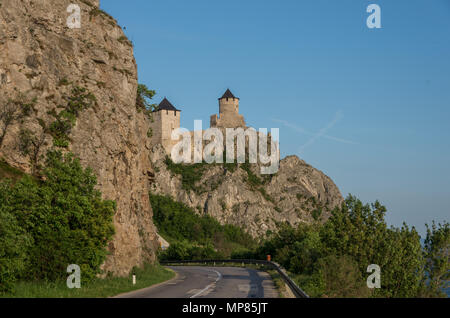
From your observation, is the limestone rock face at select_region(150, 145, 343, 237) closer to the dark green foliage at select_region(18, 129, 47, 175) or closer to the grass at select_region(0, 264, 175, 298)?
the dark green foliage at select_region(18, 129, 47, 175)

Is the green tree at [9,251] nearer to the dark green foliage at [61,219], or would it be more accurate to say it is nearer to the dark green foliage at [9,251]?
the dark green foliage at [9,251]

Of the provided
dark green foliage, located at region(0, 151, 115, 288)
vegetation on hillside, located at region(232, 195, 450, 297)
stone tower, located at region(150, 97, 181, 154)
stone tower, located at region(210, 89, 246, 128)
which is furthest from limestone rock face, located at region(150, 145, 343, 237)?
dark green foliage, located at region(0, 151, 115, 288)

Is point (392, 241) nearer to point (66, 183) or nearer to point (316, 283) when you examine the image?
point (316, 283)

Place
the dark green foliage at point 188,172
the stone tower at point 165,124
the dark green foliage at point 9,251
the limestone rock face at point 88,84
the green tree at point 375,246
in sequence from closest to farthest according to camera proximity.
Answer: the dark green foliage at point 9,251 → the limestone rock face at point 88,84 → the green tree at point 375,246 → the stone tower at point 165,124 → the dark green foliage at point 188,172

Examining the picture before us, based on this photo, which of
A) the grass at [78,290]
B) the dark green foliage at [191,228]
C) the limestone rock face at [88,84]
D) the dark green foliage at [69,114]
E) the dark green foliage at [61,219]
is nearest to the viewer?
the grass at [78,290]

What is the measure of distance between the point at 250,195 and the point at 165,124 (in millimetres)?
32985

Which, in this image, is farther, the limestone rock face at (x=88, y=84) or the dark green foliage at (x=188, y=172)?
the dark green foliage at (x=188, y=172)

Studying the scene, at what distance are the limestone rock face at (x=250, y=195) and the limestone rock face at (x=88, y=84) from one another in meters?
98.3

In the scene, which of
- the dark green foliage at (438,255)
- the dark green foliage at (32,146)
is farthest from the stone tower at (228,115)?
the dark green foliage at (32,146)

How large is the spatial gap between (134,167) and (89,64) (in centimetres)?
890

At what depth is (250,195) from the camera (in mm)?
141375

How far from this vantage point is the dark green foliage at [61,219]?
2238 centimetres

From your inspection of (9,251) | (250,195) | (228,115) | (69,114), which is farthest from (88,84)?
(228,115)

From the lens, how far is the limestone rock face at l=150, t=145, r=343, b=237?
138250 millimetres
